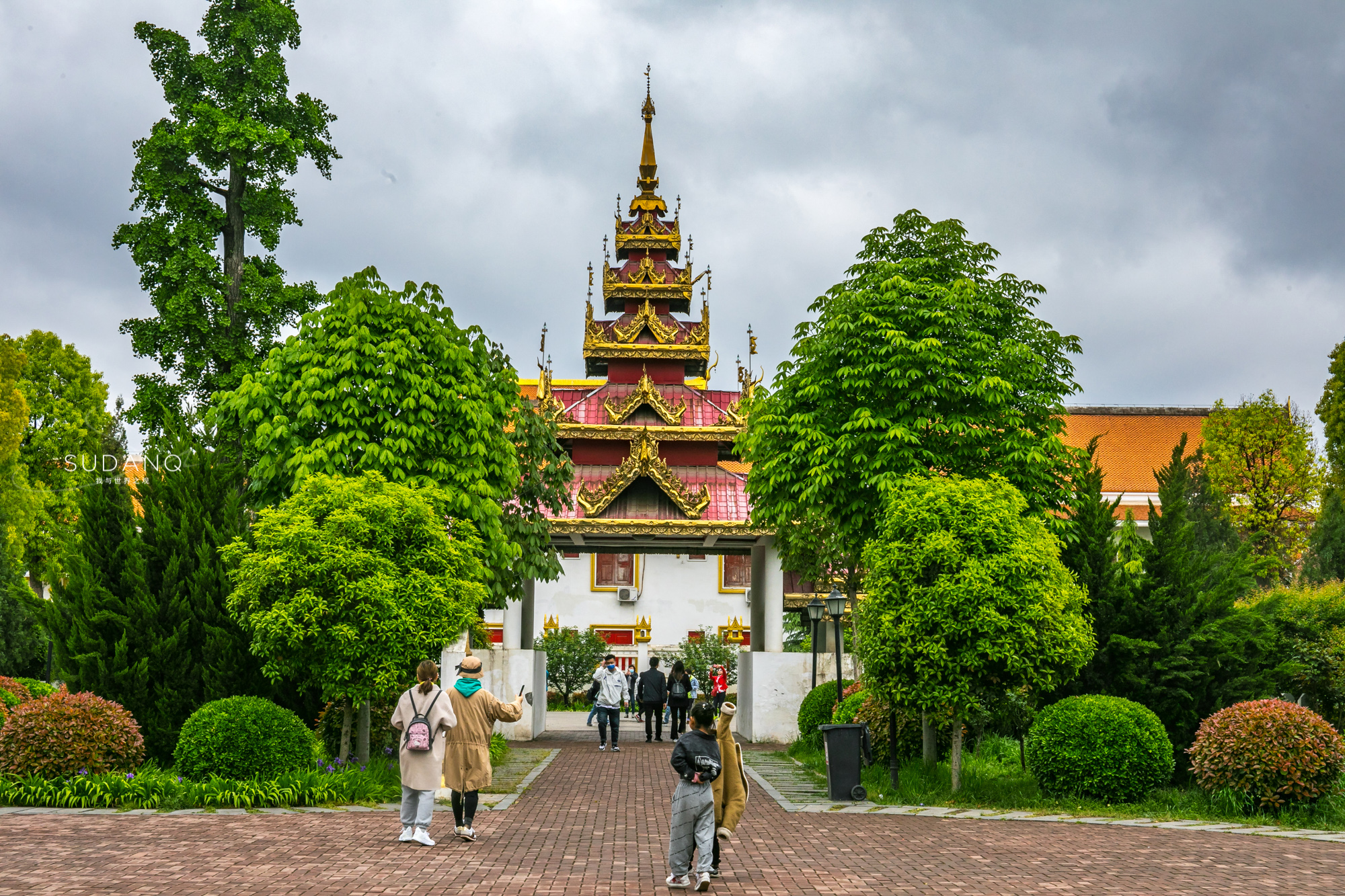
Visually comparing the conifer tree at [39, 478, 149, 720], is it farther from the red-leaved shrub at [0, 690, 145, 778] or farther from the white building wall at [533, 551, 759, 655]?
the white building wall at [533, 551, 759, 655]

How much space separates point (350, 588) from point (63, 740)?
3.40 meters

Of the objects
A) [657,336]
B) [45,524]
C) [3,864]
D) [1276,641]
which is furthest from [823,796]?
[45,524]

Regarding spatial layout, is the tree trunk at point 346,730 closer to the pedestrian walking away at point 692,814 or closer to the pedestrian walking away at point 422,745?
the pedestrian walking away at point 422,745

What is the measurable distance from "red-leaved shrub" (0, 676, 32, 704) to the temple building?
9.26 metres

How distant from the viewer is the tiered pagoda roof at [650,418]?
24.1 m

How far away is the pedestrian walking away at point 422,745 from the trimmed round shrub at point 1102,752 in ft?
23.9

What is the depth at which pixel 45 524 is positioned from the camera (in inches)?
1251

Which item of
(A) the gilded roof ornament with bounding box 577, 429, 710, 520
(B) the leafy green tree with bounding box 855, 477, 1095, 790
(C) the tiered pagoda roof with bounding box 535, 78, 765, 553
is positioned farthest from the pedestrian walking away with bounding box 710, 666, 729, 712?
(B) the leafy green tree with bounding box 855, 477, 1095, 790

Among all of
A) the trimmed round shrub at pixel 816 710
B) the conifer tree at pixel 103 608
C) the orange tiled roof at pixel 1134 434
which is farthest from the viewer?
the orange tiled roof at pixel 1134 434

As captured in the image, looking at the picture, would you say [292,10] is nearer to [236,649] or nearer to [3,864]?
[236,649]

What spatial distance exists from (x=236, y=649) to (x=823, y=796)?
804 centimetres

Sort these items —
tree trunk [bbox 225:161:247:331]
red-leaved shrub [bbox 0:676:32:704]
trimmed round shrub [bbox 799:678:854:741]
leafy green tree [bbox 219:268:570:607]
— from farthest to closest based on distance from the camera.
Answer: tree trunk [bbox 225:161:247:331] → trimmed round shrub [bbox 799:678:854:741] → red-leaved shrub [bbox 0:676:32:704] → leafy green tree [bbox 219:268:570:607]

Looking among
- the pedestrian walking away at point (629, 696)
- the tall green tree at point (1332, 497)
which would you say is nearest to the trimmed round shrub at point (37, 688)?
the pedestrian walking away at point (629, 696)

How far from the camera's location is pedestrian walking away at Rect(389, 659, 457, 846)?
1030 cm
